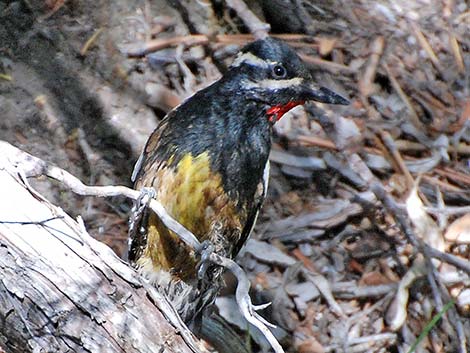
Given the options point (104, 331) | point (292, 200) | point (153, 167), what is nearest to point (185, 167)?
point (153, 167)

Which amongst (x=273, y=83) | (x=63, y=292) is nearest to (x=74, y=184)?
(x=63, y=292)

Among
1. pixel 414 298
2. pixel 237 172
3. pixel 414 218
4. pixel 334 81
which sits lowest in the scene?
pixel 414 298

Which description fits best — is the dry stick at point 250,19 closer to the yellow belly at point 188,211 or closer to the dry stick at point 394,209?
the dry stick at point 394,209

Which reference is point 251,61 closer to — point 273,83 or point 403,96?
point 273,83

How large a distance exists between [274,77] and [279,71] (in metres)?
0.03

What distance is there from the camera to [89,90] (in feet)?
Answer: 17.3

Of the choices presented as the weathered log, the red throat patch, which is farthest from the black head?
the weathered log

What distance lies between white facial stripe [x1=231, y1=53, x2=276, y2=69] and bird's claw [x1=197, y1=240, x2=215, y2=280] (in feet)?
2.66

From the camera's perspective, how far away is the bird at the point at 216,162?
3957mm

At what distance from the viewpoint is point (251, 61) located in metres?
4.11

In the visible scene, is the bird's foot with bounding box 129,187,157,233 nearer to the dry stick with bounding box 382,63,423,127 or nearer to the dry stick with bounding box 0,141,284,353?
the dry stick with bounding box 0,141,284,353

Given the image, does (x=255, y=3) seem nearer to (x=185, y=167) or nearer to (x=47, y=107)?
(x=47, y=107)

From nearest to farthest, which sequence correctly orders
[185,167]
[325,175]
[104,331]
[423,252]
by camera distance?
1. [104,331]
2. [185,167]
3. [423,252]
4. [325,175]

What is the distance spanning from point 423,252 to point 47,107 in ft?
7.26
